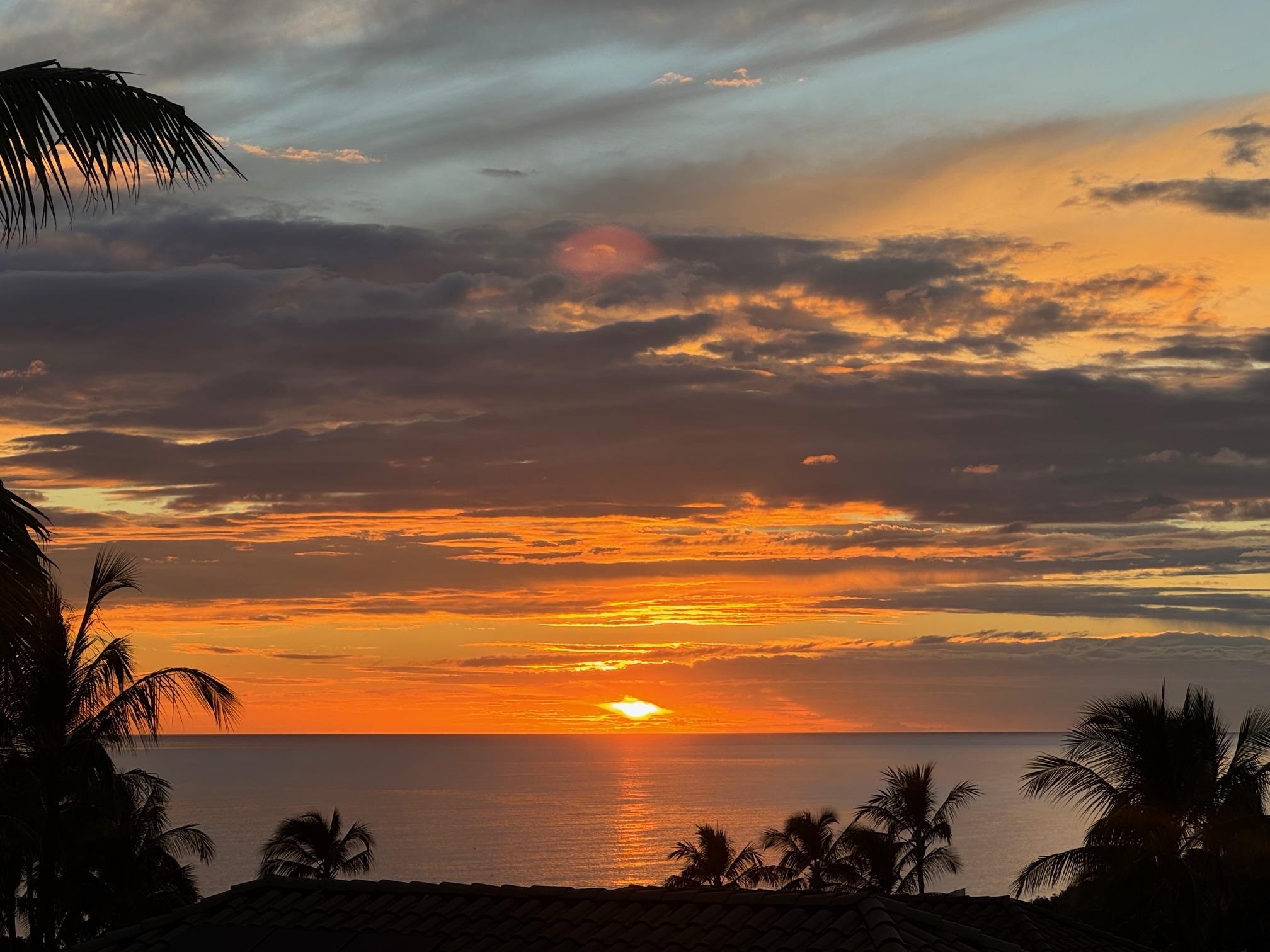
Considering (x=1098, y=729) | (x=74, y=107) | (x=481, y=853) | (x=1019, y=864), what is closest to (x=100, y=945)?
(x=74, y=107)

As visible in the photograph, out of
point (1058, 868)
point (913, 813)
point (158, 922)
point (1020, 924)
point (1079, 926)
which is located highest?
point (913, 813)

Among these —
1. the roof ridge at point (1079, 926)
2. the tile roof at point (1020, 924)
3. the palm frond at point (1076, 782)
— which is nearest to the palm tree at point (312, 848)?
the palm frond at point (1076, 782)

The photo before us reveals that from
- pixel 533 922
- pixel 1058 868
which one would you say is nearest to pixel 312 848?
pixel 1058 868

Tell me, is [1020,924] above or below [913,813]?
below

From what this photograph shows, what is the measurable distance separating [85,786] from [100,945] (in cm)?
1116

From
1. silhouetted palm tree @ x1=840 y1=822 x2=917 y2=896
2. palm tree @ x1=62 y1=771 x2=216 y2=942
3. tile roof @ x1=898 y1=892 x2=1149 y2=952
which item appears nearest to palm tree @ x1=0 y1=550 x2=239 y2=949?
palm tree @ x1=62 y1=771 x2=216 y2=942

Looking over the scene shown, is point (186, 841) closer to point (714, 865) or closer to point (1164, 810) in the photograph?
point (1164, 810)

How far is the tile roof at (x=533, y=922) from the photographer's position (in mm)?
14633

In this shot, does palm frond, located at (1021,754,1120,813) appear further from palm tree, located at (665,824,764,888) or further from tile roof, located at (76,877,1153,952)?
palm tree, located at (665,824,764,888)

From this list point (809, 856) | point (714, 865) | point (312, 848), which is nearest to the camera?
point (312, 848)

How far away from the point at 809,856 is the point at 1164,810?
33824 millimetres

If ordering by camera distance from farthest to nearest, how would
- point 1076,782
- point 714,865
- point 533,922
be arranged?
point 714,865 → point 1076,782 → point 533,922

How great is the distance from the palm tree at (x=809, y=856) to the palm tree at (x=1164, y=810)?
2989 cm

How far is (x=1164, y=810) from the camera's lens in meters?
31.9
